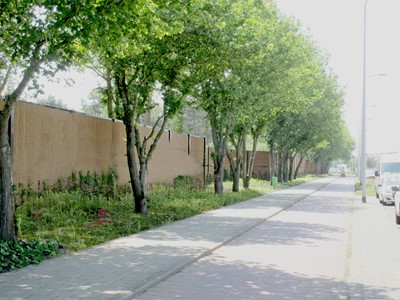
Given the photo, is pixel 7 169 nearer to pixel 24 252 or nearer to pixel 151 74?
pixel 24 252

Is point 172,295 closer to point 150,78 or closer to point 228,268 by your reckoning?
point 228,268

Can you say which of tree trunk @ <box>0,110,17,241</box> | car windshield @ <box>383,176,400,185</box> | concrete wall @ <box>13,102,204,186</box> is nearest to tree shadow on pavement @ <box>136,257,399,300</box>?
tree trunk @ <box>0,110,17,241</box>

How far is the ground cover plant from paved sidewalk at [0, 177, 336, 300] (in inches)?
21.2

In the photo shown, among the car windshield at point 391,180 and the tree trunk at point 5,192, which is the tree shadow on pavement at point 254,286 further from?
the car windshield at point 391,180

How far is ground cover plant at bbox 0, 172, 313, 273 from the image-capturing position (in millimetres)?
10039

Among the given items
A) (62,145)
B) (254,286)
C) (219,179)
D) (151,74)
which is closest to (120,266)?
(254,286)

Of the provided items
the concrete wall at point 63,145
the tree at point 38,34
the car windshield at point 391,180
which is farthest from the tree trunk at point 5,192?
the car windshield at point 391,180

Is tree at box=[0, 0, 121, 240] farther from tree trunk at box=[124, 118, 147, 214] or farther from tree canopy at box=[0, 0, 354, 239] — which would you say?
tree trunk at box=[124, 118, 147, 214]

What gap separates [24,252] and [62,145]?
27.1 feet

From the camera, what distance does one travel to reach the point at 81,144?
58.4 feet

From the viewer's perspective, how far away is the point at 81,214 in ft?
45.7

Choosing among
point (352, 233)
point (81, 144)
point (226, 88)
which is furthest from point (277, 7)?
point (352, 233)

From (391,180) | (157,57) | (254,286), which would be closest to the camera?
(254,286)

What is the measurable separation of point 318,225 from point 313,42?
30327mm
